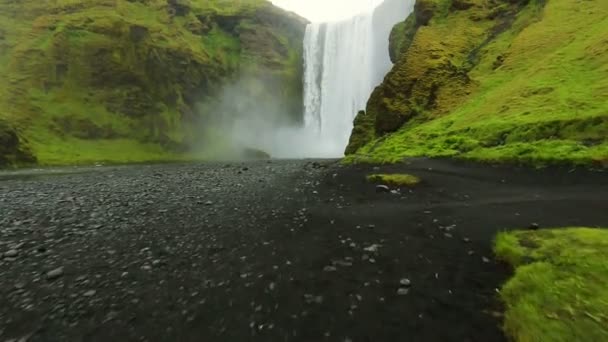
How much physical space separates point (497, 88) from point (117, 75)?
9941 centimetres

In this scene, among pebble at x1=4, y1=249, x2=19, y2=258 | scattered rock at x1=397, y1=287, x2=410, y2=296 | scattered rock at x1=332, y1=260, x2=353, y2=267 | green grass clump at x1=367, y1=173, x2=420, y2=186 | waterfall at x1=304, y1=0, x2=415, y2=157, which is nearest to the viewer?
scattered rock at x1=397, y1=287, x2=410, y2=296

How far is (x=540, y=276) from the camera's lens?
6273 millimetres

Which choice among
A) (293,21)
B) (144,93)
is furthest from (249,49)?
(144,93)

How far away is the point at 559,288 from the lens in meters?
5.71

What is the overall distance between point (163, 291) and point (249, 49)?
13088 centimetres

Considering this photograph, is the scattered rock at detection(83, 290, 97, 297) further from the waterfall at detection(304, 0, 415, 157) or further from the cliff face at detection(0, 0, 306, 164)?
the cliff face at detection(0, 0, 306, 164)

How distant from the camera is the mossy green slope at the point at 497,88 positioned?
21500 millimetres

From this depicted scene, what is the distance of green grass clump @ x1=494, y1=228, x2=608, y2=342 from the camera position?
15.9ft

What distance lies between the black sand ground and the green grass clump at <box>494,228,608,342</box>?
1.55ft

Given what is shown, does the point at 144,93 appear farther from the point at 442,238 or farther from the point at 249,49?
the point at 442,238

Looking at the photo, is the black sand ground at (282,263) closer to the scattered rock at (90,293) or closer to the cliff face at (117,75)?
the scattered rock at (90,293)

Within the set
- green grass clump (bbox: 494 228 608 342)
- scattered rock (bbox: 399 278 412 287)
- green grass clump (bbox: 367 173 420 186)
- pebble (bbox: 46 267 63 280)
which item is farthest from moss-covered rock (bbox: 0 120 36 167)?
green grass clump (bbox: 494 228 608 342)

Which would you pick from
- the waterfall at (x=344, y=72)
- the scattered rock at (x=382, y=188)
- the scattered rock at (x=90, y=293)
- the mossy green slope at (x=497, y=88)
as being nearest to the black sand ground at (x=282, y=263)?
Answer: the scattered rock at (x=90, y=293)

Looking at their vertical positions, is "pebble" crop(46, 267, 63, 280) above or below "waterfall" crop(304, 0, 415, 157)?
below
